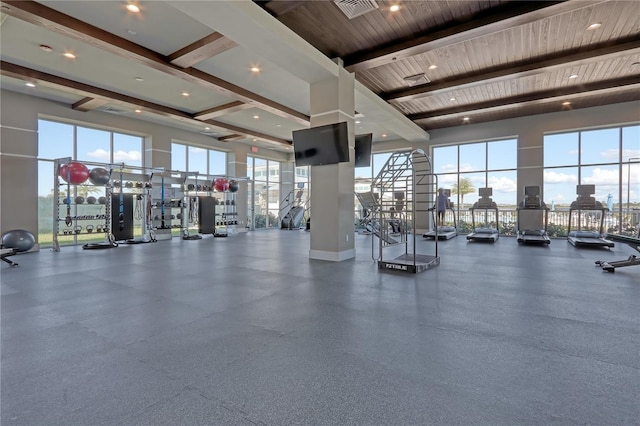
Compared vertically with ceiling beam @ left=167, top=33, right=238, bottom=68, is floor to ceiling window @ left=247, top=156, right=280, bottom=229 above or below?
below

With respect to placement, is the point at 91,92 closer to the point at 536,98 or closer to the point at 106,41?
the point at 106,41

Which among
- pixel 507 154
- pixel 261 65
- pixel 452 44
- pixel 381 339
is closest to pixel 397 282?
pixel 381 339

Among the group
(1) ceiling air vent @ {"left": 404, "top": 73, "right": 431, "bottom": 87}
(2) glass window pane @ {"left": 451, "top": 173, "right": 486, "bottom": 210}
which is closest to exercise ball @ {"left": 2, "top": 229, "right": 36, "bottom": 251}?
(1) ceiling air vent @ {"left": 404, "top": 73, "right": 431, "bottom": 87}

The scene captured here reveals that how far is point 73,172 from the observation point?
7.93m

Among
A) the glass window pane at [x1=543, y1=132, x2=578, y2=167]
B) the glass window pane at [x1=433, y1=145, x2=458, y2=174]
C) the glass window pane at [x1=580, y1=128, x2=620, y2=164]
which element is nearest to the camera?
the glass window pane at [x1=580, y1=128, x2=620, y2=164]

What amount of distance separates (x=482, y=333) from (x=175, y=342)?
261 cm

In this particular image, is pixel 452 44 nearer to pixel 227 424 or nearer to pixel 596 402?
pixel 596 402

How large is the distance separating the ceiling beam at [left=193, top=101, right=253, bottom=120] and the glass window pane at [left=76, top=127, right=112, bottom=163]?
308 centimetres

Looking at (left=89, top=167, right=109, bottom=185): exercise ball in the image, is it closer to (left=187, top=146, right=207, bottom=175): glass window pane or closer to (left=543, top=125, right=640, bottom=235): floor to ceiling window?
(left=187, top=146, right=207, bottom=175): glass window pane

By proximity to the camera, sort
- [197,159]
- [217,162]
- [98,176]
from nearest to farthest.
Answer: [98,176]
[197,159]
[217,162]

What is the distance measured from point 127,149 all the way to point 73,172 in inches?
126

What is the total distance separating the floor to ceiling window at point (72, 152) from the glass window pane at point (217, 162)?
307 centimetres

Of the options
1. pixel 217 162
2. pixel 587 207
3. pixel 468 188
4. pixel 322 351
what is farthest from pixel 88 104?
pixel 587 207

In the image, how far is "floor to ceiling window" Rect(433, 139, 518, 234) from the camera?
455 inches
